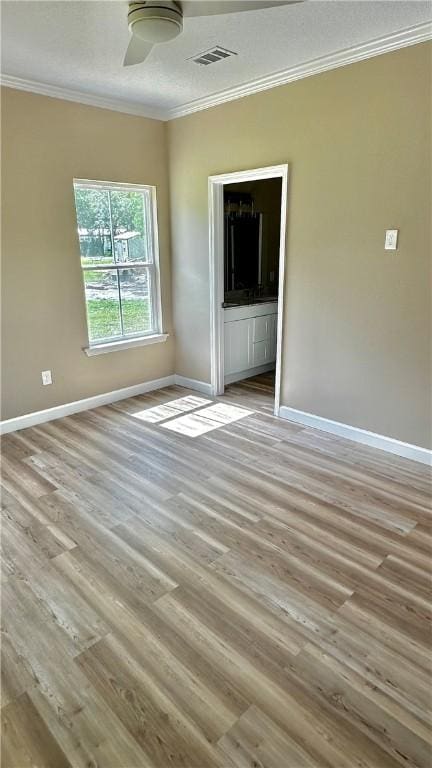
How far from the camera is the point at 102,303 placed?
436 cm

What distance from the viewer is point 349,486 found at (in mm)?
2996

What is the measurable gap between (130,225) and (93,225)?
0.44m

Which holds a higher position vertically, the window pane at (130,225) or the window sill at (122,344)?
the window pane at (130,225)

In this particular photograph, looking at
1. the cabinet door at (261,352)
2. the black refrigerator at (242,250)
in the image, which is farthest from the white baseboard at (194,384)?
the black refrigerator at (242,250)

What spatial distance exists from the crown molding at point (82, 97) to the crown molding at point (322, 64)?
311mm

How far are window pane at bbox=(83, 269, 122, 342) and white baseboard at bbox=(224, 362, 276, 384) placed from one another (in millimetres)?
1330

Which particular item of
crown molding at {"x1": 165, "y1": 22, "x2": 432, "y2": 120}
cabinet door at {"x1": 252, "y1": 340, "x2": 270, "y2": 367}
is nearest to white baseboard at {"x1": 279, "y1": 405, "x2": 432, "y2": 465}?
cabinet door at {"x1": 252, "y1": 340, "x2": 270, "y2": 367}

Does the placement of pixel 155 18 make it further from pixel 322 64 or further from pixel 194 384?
pixel 194 384

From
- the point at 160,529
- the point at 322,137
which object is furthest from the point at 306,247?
the point at 160,529

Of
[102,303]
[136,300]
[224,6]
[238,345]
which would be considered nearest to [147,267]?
[136,300]

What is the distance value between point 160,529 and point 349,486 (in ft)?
4.25

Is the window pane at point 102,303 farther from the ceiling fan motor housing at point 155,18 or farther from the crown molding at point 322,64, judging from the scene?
the ceiling fan motor housing at point 155,18

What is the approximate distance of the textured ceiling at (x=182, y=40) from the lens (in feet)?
7.80

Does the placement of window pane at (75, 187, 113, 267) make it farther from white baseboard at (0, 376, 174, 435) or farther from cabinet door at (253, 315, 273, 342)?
cabinet door at (253, 315, 273, 342)
